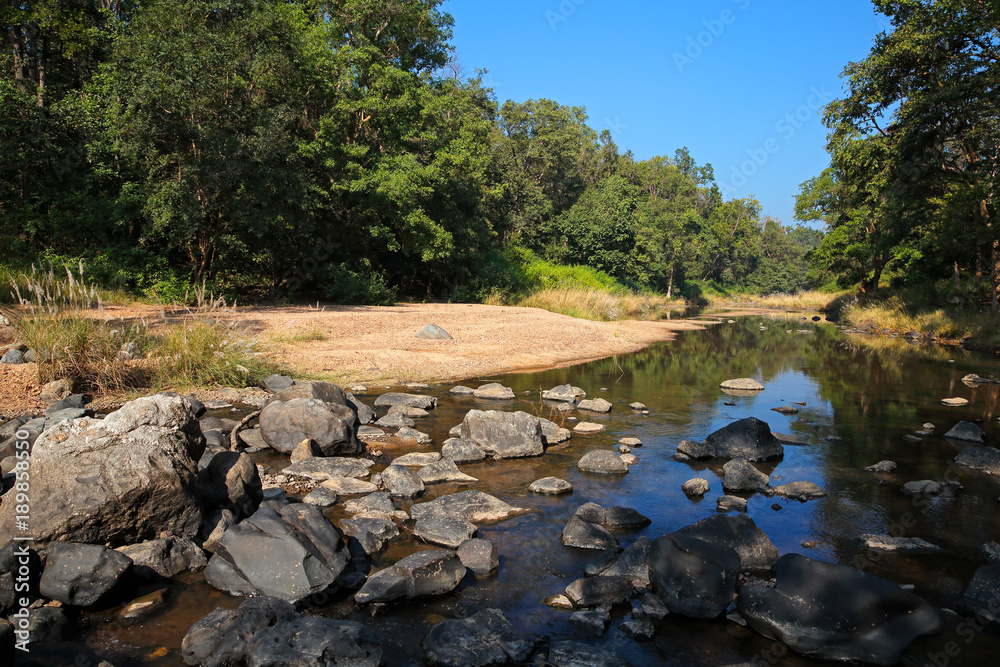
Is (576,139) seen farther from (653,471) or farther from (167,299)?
(653,471)

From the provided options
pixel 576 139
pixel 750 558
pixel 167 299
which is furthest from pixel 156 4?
pixel 576 139

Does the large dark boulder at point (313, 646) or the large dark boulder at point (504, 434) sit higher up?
the large dark boulder at point (504, 434)

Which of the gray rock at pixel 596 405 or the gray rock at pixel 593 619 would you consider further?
the gray rock at pixel 596 405

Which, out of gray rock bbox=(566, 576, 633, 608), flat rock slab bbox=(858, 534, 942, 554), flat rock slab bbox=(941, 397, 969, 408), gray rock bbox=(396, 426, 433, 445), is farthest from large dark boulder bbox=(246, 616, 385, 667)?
flat rock slab bbox=(941, 397, 969, 408)

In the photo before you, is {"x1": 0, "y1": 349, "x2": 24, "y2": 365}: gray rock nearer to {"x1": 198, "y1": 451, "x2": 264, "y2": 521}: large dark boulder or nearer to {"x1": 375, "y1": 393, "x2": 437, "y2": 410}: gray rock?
{"x1": 375, "y1": 393, "x2": 437, "y2": 410}: gray rock

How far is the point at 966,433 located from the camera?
31.8 feet

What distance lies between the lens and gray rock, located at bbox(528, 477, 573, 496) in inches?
280

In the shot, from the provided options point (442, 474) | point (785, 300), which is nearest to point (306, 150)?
point (442, 474)

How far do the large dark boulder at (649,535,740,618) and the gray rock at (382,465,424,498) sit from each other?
9.38 ft

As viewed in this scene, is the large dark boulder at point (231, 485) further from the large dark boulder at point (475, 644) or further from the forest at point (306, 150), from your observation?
the forest at point (306, 150)

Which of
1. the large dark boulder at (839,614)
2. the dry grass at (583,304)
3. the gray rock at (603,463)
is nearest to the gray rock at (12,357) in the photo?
the gray rock at (603,463)

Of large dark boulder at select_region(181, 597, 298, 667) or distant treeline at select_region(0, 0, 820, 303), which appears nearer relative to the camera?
large dark boulder at select_region(181, 597, 298, 667)

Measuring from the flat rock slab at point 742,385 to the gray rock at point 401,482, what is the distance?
986cm

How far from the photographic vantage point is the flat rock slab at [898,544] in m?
5.76
